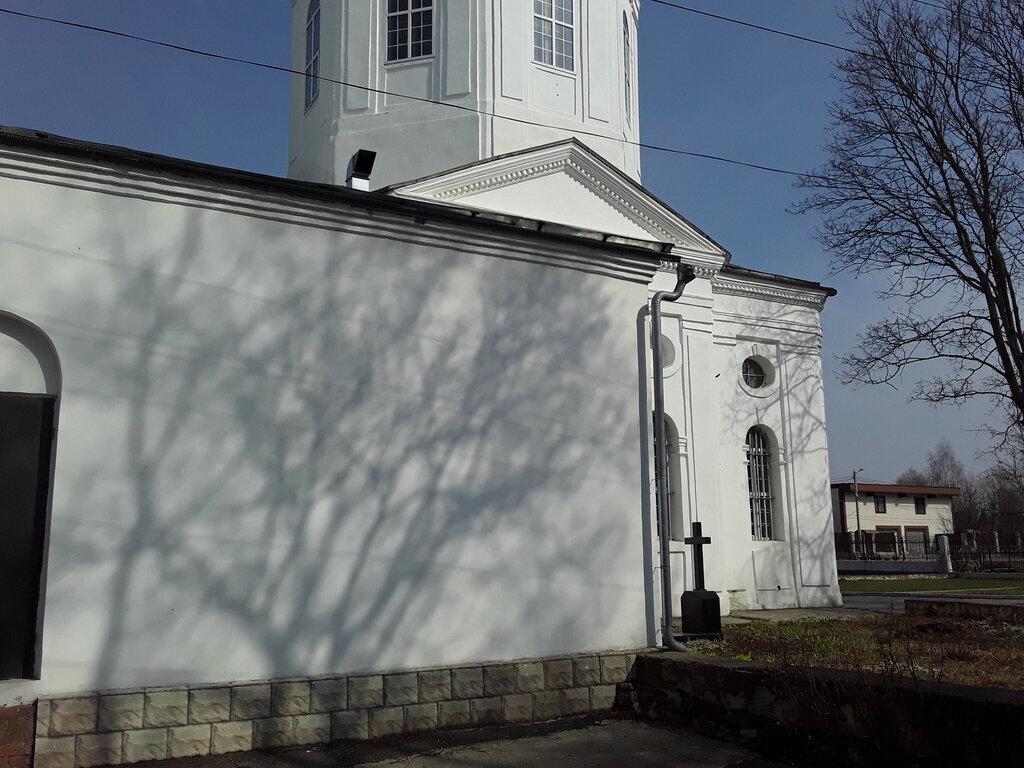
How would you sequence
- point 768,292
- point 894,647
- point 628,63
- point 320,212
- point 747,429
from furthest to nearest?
point 628,63, point 768,292, point 747,429, point 894,647, point 320,212

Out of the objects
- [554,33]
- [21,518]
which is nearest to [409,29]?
[554,33]

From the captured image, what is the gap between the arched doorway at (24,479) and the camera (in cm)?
572

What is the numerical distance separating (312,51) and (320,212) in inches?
544

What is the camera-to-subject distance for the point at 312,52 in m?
19.1

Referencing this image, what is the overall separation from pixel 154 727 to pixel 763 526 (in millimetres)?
15230

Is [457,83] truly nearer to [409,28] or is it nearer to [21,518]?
[409,28]

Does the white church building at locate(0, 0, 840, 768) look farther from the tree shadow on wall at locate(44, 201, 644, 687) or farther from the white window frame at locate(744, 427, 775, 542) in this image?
the white window frame at locate(744, 427, 775, 542)

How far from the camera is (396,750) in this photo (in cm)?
624

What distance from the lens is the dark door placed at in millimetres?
5711

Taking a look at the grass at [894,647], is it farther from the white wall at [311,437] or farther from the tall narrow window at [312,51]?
the tall narrow window at [312,51]

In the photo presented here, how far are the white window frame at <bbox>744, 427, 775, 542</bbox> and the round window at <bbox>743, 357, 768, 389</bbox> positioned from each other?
1029mm

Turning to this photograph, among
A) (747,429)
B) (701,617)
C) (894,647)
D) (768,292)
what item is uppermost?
(768,292)

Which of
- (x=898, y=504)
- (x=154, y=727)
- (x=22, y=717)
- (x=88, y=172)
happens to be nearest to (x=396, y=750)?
(x=154, y=727)

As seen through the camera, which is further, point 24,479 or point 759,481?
point 759,481
